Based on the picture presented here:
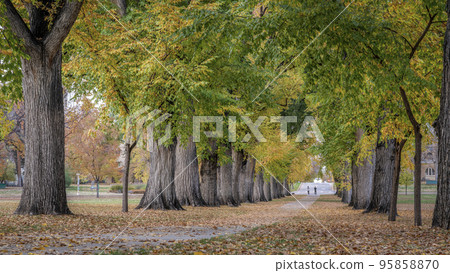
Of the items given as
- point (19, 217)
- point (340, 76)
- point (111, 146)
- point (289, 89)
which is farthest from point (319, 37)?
point (111, 146)

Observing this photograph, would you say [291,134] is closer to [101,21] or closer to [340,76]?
[101,21]

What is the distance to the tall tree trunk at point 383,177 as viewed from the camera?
73.4 ft

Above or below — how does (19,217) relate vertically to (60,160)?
below

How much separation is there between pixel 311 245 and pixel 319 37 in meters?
5.23

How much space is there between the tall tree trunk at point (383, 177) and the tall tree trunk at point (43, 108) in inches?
579

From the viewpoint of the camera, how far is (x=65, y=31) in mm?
14570

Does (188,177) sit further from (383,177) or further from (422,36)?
(422,36)

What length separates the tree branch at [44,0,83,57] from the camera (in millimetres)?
14414

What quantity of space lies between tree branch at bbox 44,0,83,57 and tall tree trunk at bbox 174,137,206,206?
12863 mm

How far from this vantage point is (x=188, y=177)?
2678 cm

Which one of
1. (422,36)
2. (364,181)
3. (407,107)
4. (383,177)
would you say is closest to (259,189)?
(364,181)

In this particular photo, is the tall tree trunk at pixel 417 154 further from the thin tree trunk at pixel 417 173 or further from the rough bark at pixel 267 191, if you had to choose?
the rough bark at pixel 267 191

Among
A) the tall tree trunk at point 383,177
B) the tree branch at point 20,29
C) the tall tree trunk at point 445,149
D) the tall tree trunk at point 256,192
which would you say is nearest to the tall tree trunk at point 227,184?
the tall tree trunk at point 383,177

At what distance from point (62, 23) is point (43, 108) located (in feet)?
8.68
